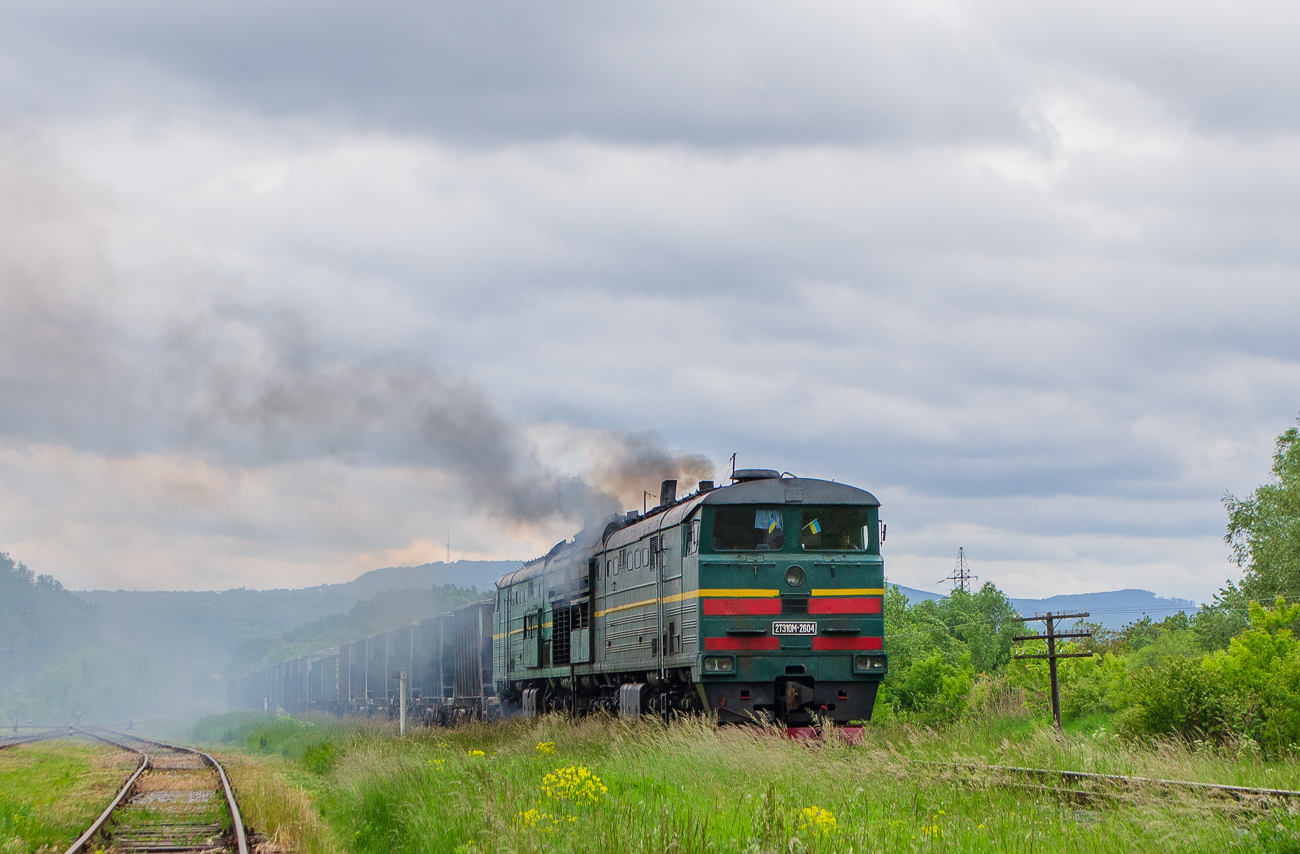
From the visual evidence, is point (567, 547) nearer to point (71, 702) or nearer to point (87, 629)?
point (71, 702)

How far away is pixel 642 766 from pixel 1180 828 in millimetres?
7627

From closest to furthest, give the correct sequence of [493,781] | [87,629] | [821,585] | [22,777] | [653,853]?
[653,853] < [493,781] < [821,585] < [22,777] < [87,629]

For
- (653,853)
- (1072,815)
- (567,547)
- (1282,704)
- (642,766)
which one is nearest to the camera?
(653,853)

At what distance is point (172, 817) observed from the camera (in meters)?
17.9

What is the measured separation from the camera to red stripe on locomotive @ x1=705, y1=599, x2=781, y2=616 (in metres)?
19.0

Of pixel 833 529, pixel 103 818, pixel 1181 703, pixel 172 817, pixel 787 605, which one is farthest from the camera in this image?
pixel 1181 703

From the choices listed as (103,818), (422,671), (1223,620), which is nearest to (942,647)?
(1223,620)

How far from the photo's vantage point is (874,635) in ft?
64.2

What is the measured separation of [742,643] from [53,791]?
12.9 m

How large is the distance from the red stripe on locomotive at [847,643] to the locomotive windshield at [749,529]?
1.61 m

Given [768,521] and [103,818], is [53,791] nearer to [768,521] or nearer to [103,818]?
[103,818]

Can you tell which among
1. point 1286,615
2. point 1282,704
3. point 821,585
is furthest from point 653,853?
point 1286,615

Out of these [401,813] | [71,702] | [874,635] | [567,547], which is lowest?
[71,702]

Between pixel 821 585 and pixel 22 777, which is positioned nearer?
pixel 821 585
